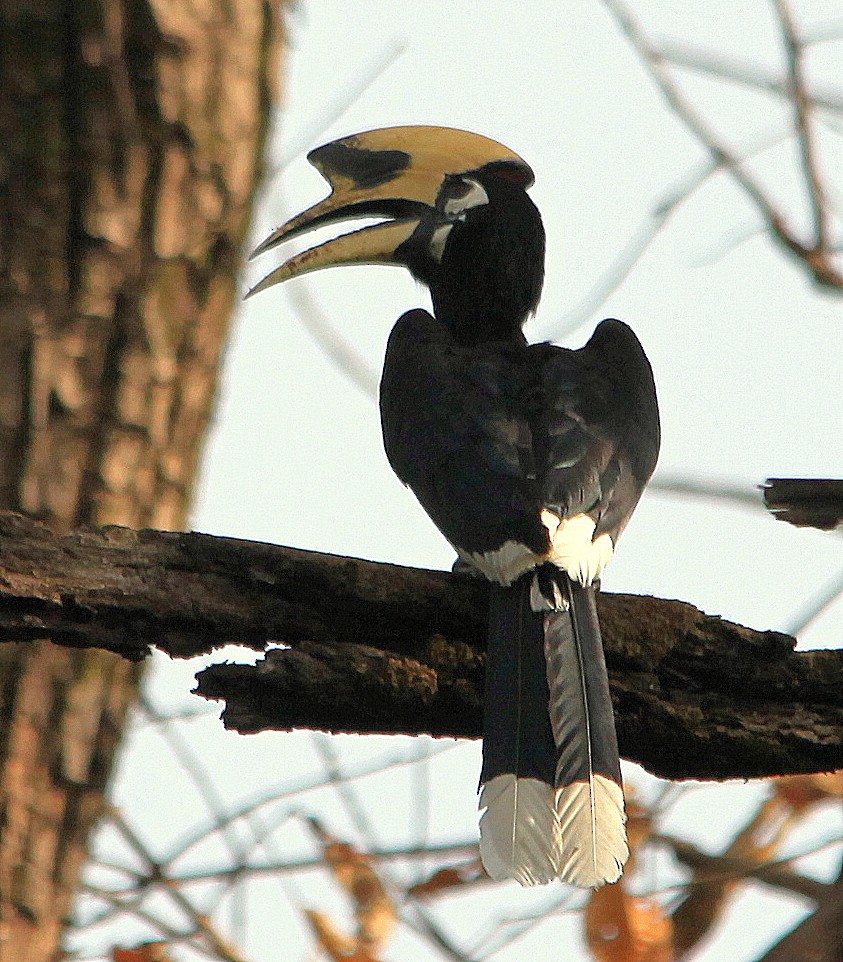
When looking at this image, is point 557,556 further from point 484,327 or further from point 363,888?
point 363,888

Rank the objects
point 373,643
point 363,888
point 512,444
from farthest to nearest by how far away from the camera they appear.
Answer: point 363,888 → point 512,444 → point 373,643

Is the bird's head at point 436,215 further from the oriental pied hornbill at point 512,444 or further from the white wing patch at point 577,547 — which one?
the white wing patch at point 577,547

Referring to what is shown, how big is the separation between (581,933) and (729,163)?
8.43 feet

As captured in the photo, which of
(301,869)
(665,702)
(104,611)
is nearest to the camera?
(104,611)

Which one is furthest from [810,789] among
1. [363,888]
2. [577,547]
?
[577,547]

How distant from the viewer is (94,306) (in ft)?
14.4

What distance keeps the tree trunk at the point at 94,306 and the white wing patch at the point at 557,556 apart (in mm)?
1296

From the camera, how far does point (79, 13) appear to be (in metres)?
4.41

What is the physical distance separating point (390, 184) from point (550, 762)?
2352 millimetres

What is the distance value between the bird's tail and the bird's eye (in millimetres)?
2025

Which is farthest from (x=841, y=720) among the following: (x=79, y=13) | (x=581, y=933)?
(x=79, y=13)

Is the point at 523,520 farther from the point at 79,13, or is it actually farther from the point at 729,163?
the point at 729,163

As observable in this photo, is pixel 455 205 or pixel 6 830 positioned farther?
pixel 455 205

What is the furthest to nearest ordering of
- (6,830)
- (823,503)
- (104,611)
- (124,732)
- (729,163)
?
(729,163)
(124,732)
(6,830)
(823,503)
(104,611)
